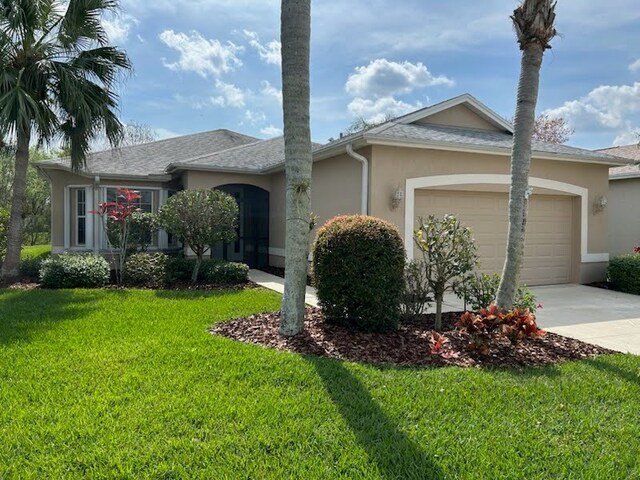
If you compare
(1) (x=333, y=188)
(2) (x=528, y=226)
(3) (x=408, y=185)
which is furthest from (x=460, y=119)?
(1) (x=333, y=188)

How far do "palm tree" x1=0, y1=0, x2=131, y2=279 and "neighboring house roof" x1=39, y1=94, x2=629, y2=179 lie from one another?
214 cm

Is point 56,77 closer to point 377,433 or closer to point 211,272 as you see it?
point 211,272

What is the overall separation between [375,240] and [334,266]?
2.21 feet

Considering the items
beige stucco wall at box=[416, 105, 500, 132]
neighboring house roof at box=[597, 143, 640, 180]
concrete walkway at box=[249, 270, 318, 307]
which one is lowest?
concrete walkway at box=[249, 270, 318, 307]

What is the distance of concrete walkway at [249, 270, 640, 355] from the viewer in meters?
6.68

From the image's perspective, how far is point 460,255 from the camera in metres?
6.68

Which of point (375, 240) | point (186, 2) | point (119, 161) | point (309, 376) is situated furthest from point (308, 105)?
point (119, 161)

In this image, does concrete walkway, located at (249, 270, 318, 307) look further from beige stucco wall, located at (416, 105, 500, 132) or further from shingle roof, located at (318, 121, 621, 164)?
beige stucco wall, located at (416, 105, 500, 132)

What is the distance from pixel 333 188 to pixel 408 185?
204cm

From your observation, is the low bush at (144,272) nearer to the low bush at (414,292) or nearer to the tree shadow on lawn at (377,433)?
the low bush at (414,292)

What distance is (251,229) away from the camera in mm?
15281

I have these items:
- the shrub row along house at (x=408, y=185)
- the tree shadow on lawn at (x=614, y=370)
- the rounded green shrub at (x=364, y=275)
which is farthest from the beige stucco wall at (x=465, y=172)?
the tree shadow on lawn at (x=614, y=370)

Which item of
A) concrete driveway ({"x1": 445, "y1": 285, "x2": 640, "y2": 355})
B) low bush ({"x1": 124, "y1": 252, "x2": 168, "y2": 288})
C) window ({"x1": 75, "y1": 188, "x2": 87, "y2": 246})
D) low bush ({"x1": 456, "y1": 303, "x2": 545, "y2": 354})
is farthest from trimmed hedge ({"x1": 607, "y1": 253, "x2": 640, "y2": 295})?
window ({"x1": 75, "y1": 188, "x2": 87, "y2": 246})

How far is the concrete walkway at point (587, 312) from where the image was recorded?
6.68 metres
